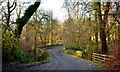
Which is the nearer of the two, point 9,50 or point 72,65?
point 9,50

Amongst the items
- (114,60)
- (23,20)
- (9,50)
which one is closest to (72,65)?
(9,50)

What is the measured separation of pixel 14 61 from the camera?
21453 millimetres

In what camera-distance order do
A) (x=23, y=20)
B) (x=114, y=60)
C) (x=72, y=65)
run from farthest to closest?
(x=23, y=20)
(x=72, y=65)
(x=114, y=60)

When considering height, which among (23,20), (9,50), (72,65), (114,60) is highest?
(23,20)

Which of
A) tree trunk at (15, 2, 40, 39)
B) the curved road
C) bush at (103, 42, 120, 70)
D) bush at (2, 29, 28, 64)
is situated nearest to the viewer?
bush at (103, 42, 120, 70)

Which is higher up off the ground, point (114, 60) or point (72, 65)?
point (114, 60)

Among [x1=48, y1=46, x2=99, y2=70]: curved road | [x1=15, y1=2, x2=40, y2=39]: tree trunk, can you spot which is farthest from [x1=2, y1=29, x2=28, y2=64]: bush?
[x1=48, y1=46, x2=99, y2=70]: curved road

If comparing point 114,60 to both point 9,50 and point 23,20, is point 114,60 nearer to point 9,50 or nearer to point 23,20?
point 9,50

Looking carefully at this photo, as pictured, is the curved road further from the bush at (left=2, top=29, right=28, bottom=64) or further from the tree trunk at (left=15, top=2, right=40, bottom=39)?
the tree trunk at (left=15, top=2, right=40, bottom=39)

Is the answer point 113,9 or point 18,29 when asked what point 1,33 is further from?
point 113,9

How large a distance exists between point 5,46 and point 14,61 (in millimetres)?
1703

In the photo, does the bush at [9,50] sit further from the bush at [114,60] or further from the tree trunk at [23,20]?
the bush at [114,60]

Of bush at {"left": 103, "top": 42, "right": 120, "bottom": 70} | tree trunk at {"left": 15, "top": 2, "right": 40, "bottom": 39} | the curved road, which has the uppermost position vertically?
tree trunk at {"left": 15, "top": 2, "right": 40, "bottom": 39}

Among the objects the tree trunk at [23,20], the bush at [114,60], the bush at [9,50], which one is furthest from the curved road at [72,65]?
the tree trunk at [23,20]
